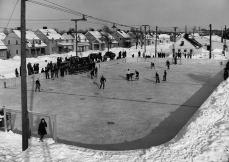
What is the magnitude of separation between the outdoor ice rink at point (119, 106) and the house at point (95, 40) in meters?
62.0

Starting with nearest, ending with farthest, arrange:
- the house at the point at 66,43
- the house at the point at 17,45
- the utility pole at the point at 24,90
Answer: the utility pole at the point at 24,90 → the house at the point at 17,45 → the house at the point at 66,43

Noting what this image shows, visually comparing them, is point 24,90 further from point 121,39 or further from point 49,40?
point 121,39

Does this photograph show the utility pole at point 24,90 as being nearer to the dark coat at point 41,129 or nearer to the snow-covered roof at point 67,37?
the dark coat at point 41,129

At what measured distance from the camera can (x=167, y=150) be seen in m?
11.5

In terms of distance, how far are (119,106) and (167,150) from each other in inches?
365

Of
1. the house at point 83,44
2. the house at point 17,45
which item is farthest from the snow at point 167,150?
the house at point 83,44

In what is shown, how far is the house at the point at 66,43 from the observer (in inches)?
3235

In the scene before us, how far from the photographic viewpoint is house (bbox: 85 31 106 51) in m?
96.7

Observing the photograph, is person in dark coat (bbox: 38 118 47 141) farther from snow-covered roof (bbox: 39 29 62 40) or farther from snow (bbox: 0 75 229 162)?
snow-covered roof (bbox: 39 29 62 40)

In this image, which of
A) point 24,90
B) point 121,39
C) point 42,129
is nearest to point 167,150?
point 42,129

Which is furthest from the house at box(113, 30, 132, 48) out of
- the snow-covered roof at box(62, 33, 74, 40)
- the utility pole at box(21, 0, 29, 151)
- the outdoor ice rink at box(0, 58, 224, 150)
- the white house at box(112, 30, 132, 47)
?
the utility pole at box(21, 0, 29, 151)

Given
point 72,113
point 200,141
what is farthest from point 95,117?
point 200,141

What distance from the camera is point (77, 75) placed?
117 ft

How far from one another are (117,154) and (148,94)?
Answer: 13407 mm
